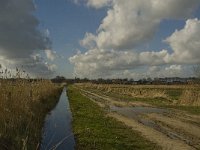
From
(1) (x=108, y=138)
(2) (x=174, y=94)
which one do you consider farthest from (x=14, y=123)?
(2) (x=174, y=94)

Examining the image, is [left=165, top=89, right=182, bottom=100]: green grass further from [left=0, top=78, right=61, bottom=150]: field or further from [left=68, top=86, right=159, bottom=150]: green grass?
[left=0, top=78, right=61, bottom=150]: field

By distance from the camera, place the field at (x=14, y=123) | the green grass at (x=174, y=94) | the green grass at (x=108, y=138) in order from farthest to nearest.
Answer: the green grass at (x=174, y=94), the green grass at (x=108, y=138), the field at (x=14, y=123)

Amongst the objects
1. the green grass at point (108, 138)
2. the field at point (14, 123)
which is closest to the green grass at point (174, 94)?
the green grass at point (108, 138)

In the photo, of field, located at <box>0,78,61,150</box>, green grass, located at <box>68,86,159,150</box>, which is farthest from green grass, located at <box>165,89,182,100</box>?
field, located at <box>0,78,61,150</box>

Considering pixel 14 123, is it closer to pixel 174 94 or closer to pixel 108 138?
pixel 108 138

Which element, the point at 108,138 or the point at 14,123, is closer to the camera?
the point at 14,123

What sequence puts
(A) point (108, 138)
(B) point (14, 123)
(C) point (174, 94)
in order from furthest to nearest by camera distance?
1. (C) point (174, 94)
2. (A) point (108, 138)
3. (B) point (14, 123)

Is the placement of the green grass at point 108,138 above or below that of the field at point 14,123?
below

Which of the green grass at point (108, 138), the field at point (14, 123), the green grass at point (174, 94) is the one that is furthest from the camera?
the green grass at point (174, 94)

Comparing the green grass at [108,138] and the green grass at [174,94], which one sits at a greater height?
the green grass at [174,94]

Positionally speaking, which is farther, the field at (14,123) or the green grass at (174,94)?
the green grass at (174,94)

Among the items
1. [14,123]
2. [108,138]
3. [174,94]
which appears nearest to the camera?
[14,123]

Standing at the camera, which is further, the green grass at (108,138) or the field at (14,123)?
the green grass at (108,138)

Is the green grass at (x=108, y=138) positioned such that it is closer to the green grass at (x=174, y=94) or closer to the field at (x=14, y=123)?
the field at (x=14, y=123)
